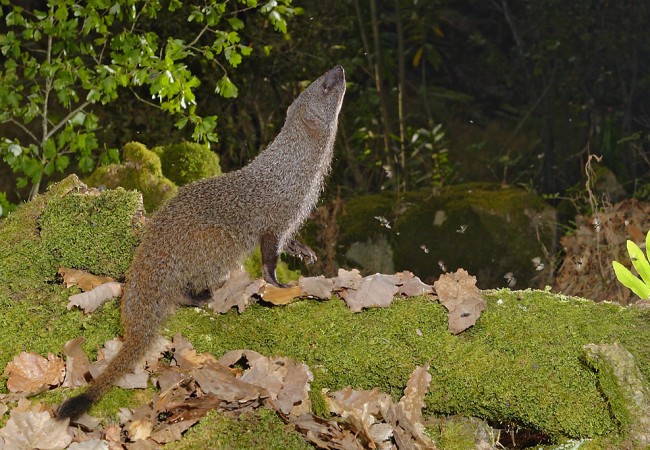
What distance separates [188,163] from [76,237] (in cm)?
236

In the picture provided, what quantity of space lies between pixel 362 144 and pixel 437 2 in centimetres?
281

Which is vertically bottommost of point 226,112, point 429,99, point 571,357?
point 429,99

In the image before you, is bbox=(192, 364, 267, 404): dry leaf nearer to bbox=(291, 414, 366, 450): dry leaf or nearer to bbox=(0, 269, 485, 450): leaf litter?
bbox=(0, 269, 485, 450): leaf litter

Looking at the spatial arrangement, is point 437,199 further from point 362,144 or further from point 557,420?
point 557,420

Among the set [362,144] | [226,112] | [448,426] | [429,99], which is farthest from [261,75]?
[448,426]

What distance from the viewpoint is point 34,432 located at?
9.90 feet

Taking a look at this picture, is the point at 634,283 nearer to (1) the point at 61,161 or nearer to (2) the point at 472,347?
(2) the point at 472,347

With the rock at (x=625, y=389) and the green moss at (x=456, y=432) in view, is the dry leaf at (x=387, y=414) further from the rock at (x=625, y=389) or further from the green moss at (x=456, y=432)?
the rock at (x=625, y=389)

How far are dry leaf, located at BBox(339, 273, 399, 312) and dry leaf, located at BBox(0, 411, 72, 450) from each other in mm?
1342

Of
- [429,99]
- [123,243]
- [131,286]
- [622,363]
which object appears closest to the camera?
[622,363]

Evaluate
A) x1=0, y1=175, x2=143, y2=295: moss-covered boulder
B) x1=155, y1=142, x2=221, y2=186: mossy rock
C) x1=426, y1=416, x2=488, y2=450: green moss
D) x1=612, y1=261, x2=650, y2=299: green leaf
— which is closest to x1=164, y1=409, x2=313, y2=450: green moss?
x1=426, y1=416, x2=488, y2=450: green moss

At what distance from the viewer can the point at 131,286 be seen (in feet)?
12.0

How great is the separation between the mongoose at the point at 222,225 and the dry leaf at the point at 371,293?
1.95 feet

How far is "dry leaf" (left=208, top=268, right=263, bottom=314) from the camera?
3777mm
